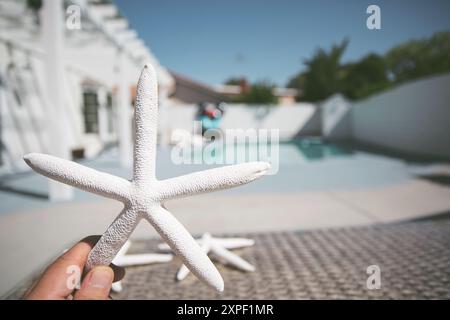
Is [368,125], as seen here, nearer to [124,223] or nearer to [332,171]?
[332,171]

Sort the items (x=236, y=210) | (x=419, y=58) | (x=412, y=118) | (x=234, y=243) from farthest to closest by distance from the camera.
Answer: (x=419, y=58), (x=412, y=118), (x=236, y=210), (x=234, y=243)

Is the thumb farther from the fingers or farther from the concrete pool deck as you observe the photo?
the concrete pool deck

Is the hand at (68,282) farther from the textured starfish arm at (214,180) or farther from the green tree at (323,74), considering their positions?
the green tree at (323,74)

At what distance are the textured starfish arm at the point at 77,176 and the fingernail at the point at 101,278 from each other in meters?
0.29

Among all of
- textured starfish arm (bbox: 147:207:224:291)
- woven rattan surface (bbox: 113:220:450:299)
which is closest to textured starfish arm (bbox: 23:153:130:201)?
textured starfish arm (bbox: 147:207:224:291)

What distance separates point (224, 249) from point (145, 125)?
213 centimetres

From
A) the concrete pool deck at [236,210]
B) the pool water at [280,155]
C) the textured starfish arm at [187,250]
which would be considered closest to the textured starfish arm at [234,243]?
the concrete pool deck at [236,210]

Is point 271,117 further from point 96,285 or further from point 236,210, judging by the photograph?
point 96,285

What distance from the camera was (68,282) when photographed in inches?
44.9

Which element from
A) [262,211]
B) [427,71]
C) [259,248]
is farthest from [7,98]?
[427,71]

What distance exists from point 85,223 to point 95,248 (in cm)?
334

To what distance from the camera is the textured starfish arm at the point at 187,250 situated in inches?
45.4

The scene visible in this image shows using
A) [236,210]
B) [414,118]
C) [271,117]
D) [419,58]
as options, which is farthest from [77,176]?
[419,58]

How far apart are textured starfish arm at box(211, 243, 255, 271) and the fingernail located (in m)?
1.79
